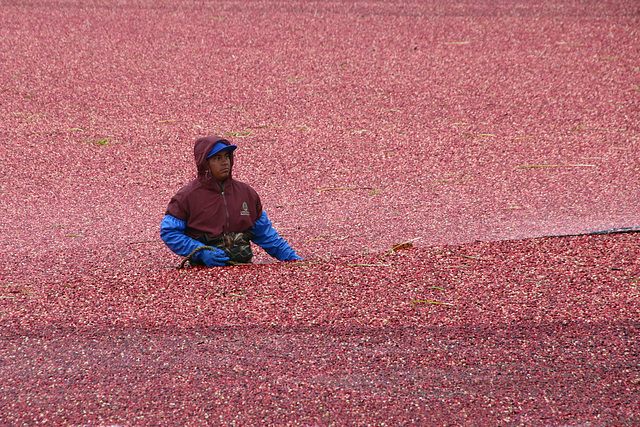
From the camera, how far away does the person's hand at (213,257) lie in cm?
504

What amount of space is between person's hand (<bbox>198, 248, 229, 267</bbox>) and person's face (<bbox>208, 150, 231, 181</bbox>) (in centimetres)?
56

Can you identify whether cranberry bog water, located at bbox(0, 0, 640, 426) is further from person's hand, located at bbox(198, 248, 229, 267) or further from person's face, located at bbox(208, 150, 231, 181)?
person's face, located at bbox(208, 150, 231, 181)

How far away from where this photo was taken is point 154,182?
9008 millimetres

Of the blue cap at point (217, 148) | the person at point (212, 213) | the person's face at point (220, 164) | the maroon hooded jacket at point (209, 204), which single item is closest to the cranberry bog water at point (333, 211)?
the person at point (212, 213)

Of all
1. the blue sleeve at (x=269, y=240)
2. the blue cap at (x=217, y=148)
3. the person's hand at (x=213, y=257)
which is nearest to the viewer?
the blue cap at (x=217, y=148)

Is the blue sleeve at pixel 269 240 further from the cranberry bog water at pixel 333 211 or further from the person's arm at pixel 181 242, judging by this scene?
the person's arm at pixel 181 242

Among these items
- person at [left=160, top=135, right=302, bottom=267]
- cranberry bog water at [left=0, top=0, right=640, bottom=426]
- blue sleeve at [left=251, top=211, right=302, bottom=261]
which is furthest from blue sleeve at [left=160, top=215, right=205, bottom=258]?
blue sleeve at [left=251, top=211, right=302, bottom=261]

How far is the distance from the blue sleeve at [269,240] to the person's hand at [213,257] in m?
0.38

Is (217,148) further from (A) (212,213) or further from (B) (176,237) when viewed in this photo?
(B) (176,237)

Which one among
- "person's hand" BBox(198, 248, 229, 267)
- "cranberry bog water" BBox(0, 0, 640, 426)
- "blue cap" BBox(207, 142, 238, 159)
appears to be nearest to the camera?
"cranberry bog water" BBox(0, 0, 640, 426)

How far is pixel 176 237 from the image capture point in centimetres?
498

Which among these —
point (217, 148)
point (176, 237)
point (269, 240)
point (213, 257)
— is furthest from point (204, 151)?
point (269, 240)

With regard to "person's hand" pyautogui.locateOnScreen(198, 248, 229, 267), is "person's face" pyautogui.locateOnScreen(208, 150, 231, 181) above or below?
above

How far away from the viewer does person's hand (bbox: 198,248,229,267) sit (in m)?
5.04
